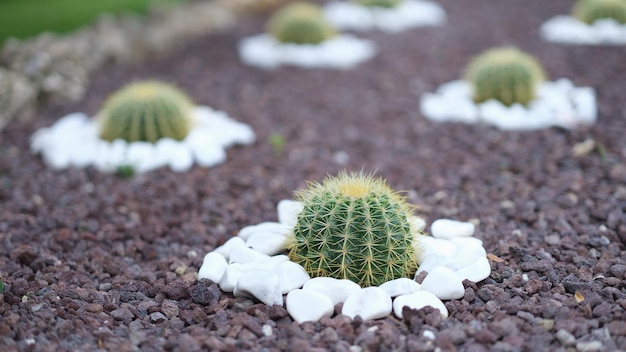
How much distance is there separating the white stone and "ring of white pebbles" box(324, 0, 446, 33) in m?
5.91

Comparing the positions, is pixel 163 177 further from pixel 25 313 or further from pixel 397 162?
pixel 25 313

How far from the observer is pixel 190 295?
140 inches

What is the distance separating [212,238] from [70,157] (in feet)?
6.34

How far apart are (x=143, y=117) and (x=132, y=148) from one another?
0.98 feet

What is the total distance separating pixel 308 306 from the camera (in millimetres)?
3199

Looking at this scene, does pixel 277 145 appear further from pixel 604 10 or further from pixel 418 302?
pixel 604 10

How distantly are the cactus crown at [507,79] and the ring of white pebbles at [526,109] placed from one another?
75mm

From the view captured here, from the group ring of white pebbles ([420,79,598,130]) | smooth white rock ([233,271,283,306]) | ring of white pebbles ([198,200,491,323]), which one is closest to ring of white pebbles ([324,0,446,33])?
ring of white pebbles ([420,79,598,130])

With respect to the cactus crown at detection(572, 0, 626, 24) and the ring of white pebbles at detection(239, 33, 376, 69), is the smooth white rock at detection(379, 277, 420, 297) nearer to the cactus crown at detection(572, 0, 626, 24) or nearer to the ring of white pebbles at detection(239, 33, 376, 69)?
the ring of white pebbles at detection(239, 33, 376, 69)

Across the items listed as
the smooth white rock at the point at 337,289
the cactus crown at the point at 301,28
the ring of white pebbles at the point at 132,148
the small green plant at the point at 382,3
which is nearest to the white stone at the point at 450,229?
the smooth white rock at the point at 337,289

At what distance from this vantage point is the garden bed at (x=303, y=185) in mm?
3082

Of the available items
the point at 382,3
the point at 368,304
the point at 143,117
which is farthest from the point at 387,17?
the point at 368,304

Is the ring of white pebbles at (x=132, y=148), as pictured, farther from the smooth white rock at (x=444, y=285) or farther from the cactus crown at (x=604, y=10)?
the cactus crown at (x=604, y=10)

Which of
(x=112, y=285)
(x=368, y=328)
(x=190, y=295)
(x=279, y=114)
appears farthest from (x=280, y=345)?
(x=279, y=114)
